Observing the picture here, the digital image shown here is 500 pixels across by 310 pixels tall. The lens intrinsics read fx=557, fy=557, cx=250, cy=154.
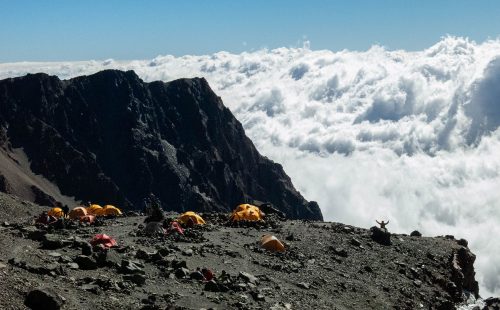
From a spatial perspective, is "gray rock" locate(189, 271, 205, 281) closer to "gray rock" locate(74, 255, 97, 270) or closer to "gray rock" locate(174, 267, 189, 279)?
"gray rock" locate(174, 267, 189, 279)

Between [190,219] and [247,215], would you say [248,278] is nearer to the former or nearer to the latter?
[190,219]

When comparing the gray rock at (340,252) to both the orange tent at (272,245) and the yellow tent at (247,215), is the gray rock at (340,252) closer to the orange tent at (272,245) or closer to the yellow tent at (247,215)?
the orange tent at (272,245)

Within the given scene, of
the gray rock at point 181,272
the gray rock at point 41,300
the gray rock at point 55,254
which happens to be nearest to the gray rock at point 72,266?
the gray rock at point 55,254

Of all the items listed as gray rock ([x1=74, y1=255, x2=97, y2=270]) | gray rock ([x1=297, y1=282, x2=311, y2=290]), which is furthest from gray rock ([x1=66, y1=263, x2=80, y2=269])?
gray rock ([x1=297, y1=282, x2=311, y2=290])

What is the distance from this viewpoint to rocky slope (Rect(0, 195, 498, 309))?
2486 cm

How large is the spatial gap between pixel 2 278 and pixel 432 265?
37645 mm

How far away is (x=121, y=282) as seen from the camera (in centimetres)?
2639

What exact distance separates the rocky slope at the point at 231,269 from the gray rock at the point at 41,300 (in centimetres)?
4

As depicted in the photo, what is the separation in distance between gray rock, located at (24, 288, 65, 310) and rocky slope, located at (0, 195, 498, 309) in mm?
38

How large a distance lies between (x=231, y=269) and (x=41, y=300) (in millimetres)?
14685

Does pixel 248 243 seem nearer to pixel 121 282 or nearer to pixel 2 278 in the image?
pixel 121 282

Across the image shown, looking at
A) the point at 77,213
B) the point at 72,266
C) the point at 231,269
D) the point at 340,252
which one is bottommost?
the point at 77,213

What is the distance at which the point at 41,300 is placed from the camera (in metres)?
21.1

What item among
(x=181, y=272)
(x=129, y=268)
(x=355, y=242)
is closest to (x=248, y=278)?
(x=181, y=272)
